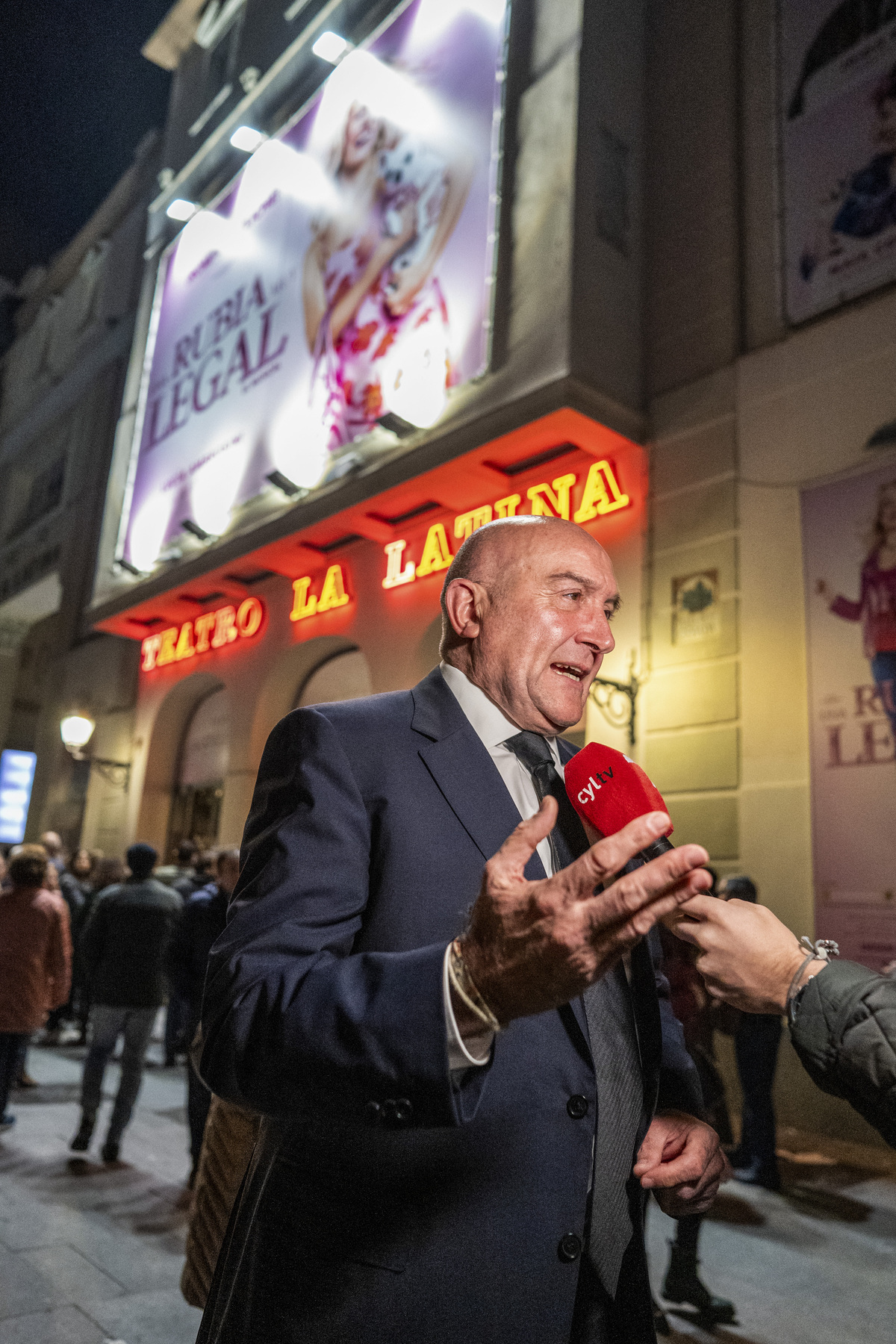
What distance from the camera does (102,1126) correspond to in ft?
21.7

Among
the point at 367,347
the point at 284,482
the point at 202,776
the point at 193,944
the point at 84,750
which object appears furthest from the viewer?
the point at 84,750

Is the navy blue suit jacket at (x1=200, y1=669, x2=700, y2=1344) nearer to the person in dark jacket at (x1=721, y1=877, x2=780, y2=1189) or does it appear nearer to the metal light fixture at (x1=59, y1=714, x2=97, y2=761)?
the person in dark jacket at (x1=721, y1=877, x2=780, y2=1189)

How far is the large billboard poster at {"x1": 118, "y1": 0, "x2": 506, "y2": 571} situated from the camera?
9734 mm

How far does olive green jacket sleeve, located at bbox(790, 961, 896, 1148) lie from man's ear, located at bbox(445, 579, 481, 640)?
39.3 inches

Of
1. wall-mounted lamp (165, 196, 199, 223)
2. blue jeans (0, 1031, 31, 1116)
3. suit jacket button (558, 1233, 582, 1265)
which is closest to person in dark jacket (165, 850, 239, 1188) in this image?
blue jeans (0, 1031, 31, 1116)

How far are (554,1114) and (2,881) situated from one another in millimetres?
8424

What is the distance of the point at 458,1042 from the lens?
1.16 m

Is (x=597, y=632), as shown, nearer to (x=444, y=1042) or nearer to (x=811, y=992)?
(x=811, y=992)

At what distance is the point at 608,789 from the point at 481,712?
334 millimetres

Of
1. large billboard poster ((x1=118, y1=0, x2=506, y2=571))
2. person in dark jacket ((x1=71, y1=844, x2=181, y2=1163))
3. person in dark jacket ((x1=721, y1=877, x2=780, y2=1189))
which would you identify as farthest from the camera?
large billboard poster ((x1=118, y1=0, x2=506, y2=571))

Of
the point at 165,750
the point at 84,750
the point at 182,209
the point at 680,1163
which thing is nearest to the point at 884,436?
→ the point at 680,1163

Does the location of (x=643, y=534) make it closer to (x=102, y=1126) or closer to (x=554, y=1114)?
(x=102, y=1126)

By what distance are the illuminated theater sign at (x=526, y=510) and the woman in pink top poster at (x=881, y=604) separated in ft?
8.06

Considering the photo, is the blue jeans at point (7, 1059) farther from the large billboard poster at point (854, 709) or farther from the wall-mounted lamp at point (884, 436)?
the wall-mounted lamp at point (884, 436)
